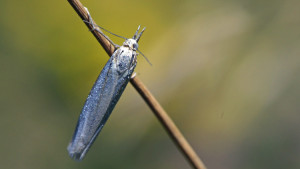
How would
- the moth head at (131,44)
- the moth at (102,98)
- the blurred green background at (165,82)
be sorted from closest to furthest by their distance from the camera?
the moth at (102,98) → the moth head at (131,44) → the blurred green background at (165,82)

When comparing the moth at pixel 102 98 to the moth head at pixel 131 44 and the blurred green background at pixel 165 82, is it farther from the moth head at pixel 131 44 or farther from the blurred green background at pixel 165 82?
the blurred green background at pixel 165 82

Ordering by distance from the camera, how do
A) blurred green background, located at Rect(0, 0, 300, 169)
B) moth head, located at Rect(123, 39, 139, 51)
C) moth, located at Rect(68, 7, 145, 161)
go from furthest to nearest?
blurred green background, located at Rect(0, 0, 300, 169)
moth head, located at Rect(123, 39, 139, 51)
moth, located at Rect(68, 7, 145, 161)

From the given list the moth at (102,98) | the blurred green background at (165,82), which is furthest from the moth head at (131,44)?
the blurred green background at (165,82)

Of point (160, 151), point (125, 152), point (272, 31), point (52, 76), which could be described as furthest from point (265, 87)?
point (52, 76)

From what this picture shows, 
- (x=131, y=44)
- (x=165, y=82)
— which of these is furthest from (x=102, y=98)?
(x=165, y=82)

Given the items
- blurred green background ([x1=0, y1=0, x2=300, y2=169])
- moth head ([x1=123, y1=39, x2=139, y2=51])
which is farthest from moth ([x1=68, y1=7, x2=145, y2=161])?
blurred green background ([x1=0, y1=0, x2=300, y2=169])

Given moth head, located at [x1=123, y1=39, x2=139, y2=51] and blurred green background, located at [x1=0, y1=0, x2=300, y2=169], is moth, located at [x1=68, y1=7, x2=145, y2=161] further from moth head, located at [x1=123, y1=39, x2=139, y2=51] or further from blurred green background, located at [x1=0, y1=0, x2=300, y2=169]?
blurred green background, located at [x1=0, y1=0, x2=300, y2=169]

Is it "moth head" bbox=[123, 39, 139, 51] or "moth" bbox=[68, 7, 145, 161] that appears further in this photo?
"moth head" bbox=[123, 39, 139, 51]
